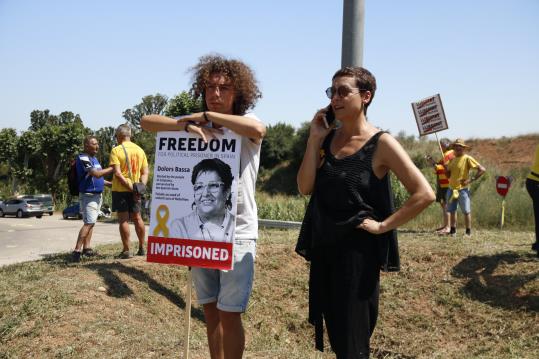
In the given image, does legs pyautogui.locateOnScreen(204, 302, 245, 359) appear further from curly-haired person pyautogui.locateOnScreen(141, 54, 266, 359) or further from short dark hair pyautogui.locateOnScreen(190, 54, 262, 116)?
short dark hair pyautogui.locateOnScreen(190, 54, 262, 116)

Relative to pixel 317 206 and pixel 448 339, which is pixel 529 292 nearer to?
pixel 448 339

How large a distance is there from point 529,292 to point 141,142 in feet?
113

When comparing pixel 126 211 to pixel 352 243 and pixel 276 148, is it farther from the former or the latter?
pixel 276 148

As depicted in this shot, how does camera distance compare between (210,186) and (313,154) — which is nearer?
(313,154)

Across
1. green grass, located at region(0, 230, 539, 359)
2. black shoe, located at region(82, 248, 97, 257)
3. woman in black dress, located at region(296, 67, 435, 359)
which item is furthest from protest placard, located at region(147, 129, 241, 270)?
black shoe, located at region(82, 248, 97, 257)

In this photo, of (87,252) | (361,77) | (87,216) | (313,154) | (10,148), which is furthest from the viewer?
(10,148)

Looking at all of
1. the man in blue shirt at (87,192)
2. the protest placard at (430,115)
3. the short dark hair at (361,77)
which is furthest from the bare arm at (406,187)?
the protest placard at (430,115)

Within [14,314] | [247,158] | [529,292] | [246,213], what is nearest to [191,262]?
[246,213]

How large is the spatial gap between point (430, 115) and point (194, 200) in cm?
821

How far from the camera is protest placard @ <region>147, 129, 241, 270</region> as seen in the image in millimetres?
3320

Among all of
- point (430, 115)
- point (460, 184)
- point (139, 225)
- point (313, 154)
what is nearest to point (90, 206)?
point (139, 225)

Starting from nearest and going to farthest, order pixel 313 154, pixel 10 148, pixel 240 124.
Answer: pixel 313 154
pixel 240 124
pixel 10 148

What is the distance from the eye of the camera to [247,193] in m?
3.40

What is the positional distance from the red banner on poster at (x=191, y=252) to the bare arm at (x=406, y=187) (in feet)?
2.95
